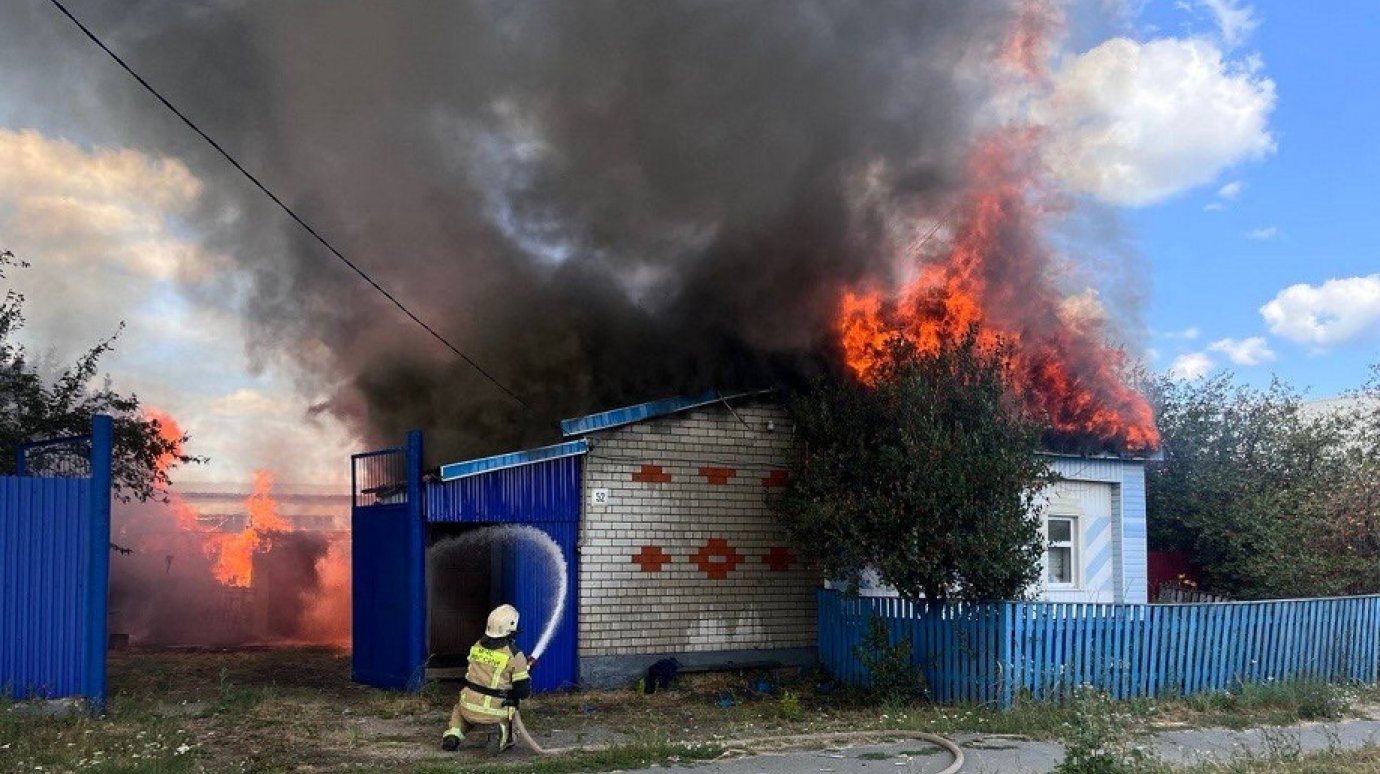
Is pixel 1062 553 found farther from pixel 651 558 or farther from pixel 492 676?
pixel 492 676

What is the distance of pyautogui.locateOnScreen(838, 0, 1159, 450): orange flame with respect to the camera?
14.5 meters

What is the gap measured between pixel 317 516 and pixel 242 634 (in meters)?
9.49

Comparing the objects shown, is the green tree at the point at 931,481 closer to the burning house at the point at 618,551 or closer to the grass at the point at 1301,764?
the burning house at the point at 618,551

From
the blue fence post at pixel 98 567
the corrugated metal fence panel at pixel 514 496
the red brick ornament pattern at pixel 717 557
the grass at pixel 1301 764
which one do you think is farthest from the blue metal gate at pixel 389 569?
the grass at pixel 1301 764

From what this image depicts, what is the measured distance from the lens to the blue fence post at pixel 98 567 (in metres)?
10.4

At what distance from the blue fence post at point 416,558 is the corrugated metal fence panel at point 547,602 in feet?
3.52

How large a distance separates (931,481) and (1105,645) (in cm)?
267

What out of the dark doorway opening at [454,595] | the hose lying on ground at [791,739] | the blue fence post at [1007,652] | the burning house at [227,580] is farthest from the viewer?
the burning house at [227,580]

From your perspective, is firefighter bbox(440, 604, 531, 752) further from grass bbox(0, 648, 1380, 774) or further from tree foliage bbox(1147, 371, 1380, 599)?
A: tree foliage bbox(1147, 371, 1380, 599)

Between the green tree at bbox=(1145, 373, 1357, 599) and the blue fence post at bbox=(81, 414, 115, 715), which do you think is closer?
the blue fence post at bbox=(81, 414, 115, 715)

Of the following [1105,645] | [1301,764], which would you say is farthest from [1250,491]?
[1301,764]

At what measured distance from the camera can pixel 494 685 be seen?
31.5ft

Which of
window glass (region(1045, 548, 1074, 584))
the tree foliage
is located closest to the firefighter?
window glass (region(1045, 548, 1074, 584))

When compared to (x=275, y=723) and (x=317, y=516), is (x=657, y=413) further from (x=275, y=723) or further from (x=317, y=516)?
(x=317, y=516)
